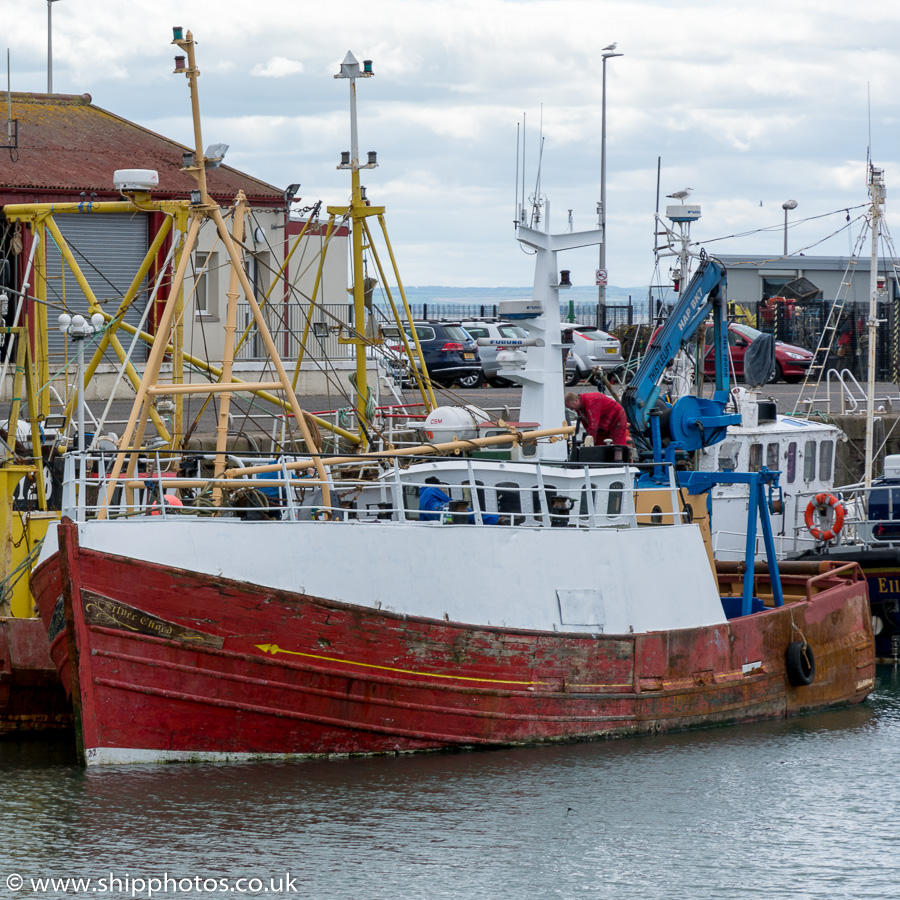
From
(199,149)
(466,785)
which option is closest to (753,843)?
(466,785)

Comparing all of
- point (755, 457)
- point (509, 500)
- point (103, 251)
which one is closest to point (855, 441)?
point (755, 457)

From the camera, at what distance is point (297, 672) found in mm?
12461

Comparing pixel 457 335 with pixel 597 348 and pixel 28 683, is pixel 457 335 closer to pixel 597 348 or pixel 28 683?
pixel 597 348

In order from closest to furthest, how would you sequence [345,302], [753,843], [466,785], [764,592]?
[753,843]
[466,785]
[764,592]
[345,302]

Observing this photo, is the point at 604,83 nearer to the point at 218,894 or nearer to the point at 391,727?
the point at 391,727

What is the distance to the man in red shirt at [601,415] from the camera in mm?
15984

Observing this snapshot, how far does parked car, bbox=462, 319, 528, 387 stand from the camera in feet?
113

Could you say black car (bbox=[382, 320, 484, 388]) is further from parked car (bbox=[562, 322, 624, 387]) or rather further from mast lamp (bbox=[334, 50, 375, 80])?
mast lamp (bbox=[334, 50, 375, 80])

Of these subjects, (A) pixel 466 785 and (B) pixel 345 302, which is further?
(B) pixel 345 302

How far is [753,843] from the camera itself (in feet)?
38.0

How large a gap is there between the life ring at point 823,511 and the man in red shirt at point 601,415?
15.7 ft

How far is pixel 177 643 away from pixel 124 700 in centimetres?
66

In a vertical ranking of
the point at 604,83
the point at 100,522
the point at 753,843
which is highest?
the point at 604,83

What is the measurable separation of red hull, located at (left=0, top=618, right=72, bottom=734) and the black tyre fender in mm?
7496
